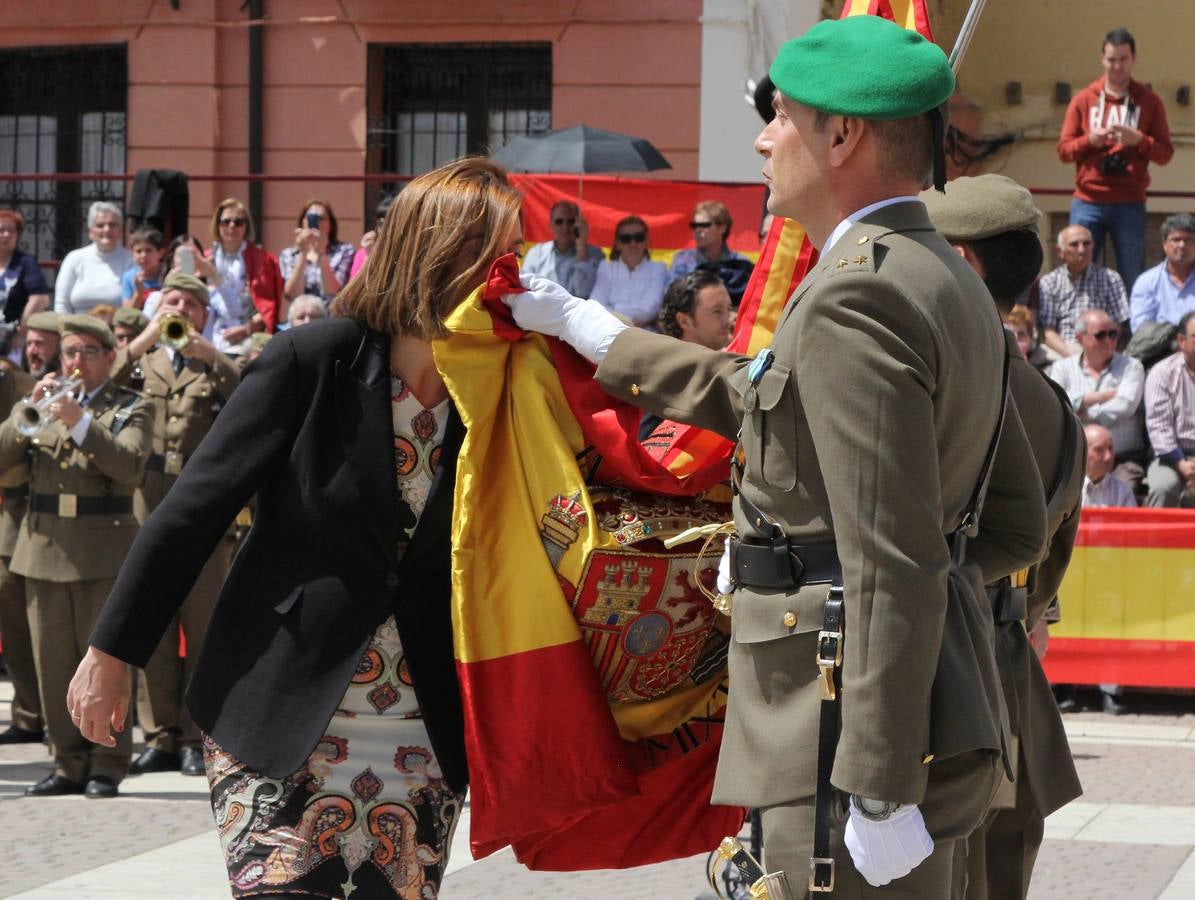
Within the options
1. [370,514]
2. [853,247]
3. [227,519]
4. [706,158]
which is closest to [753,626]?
[853,247]

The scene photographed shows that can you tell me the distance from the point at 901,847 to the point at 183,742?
259 inches

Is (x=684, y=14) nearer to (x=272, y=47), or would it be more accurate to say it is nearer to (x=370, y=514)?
(x=272, y=47)

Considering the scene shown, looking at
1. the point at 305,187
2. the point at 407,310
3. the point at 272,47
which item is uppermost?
the point at 272,47

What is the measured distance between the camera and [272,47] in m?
17.0

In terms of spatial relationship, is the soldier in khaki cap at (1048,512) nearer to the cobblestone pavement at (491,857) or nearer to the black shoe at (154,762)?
the cobblestone pavement at (491,857)

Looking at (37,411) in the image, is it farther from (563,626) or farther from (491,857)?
(563,626)

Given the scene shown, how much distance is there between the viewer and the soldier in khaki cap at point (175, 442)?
8.79 m

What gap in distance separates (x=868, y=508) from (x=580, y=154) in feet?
36.0

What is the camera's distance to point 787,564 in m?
2.89

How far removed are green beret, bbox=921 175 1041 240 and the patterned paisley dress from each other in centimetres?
123

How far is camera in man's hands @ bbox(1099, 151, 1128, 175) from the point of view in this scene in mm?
12906

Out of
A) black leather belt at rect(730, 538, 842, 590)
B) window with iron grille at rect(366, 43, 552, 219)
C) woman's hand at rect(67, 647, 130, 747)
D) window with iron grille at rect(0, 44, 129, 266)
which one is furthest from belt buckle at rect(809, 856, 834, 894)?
window with iron grille at rect(0, 44, 129, 266)

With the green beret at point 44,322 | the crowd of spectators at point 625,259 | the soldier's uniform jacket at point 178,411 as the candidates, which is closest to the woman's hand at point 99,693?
the soldier's uniform jacket at point 178,411

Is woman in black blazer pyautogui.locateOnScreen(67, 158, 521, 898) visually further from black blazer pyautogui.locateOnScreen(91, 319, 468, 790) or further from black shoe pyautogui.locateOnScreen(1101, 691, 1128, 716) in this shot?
black shoe pyautogui.locateOnScreen(1101, 691, 1128, 716)
